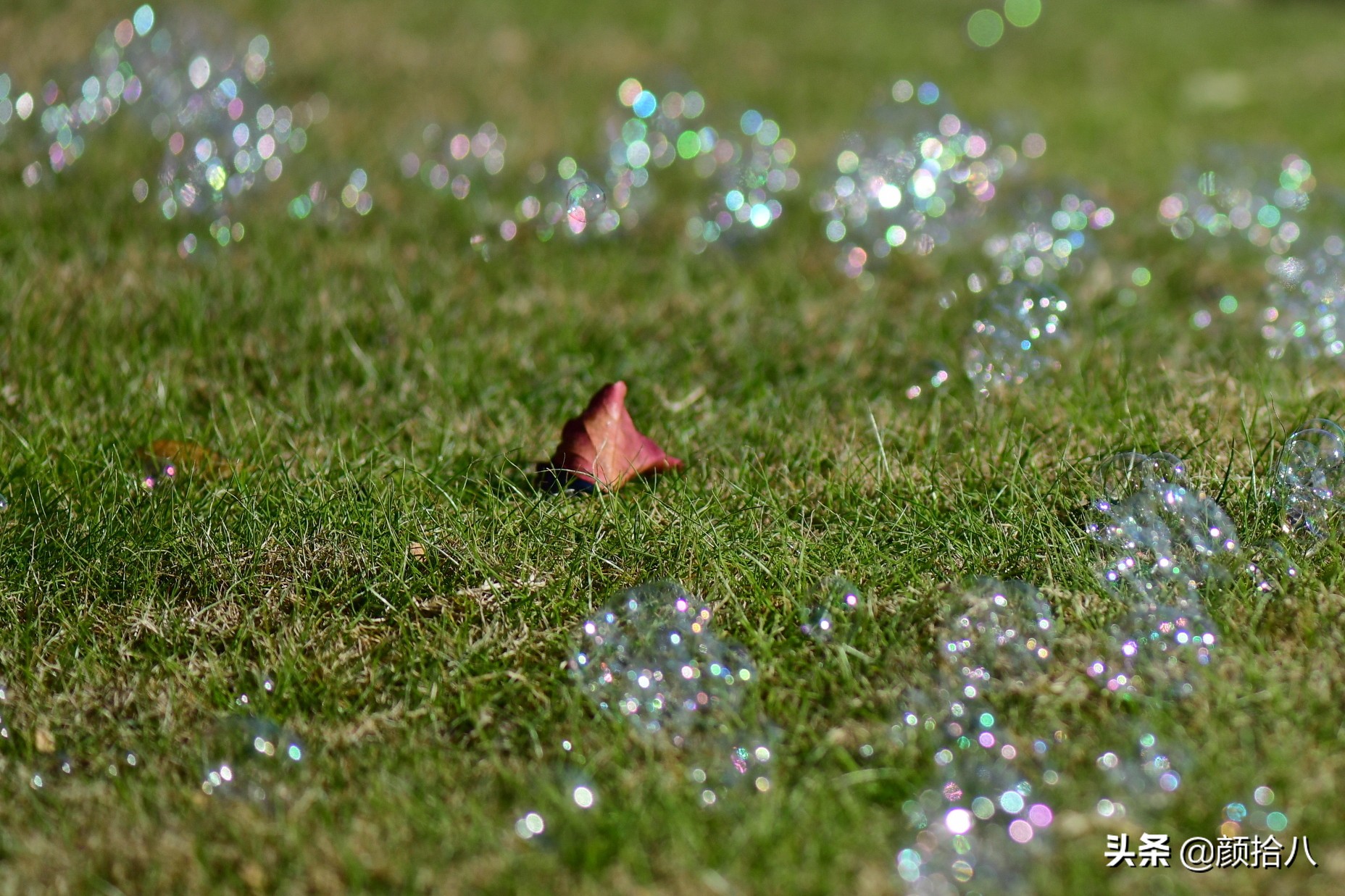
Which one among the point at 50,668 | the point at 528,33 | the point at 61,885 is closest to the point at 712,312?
the point at 50,668

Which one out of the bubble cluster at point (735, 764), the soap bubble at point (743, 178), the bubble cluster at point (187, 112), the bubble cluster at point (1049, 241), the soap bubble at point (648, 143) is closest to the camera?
the bubble cluster at point (735, 764)

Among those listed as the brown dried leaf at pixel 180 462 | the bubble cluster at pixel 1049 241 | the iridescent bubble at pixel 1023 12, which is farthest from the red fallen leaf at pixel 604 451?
the iridescent bubble at pixel 1023 12

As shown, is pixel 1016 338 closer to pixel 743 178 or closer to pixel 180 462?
pixel 743 178

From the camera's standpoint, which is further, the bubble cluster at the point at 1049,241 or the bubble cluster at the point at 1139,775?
the bubble cluster at the point at 1049,241

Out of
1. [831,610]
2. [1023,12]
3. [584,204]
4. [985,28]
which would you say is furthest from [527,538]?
[1023,12]

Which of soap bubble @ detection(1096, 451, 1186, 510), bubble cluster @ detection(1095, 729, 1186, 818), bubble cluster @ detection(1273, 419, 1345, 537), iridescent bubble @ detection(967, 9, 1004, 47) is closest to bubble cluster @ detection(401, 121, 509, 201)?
soap bubble @ detection(1096, 451, 1186, 510)

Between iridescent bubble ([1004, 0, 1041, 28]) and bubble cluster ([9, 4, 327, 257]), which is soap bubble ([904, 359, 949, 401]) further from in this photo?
iridescent bubble ([1004, 0, 1041, 28])

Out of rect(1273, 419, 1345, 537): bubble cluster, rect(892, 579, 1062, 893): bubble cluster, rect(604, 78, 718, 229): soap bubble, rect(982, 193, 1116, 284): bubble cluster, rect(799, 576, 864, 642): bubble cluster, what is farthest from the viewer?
rect(604, 78, 718, 229): soap bubble

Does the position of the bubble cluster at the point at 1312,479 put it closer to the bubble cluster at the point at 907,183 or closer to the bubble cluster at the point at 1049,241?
the bubble cluster at the point at 1049,241
